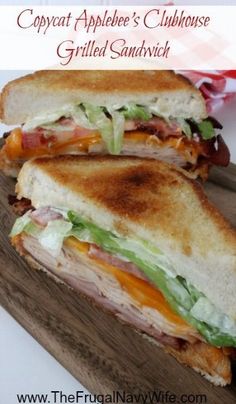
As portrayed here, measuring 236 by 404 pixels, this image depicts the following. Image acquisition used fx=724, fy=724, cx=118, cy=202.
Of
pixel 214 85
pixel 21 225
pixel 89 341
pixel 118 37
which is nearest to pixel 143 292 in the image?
pixel 89 341

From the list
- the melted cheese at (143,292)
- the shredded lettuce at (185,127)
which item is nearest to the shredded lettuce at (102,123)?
the shredded lettuce at (185,127)

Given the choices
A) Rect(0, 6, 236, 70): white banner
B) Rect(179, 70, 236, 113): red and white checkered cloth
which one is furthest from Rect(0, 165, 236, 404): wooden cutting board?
Rect(179, 70, 236, 113): red and white checkered cloth

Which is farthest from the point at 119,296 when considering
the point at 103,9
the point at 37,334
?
the point at 103,9

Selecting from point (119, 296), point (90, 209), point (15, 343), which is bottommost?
point (15, 343)

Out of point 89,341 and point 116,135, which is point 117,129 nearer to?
point 116,135

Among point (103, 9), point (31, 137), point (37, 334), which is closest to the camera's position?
point (37, 334)

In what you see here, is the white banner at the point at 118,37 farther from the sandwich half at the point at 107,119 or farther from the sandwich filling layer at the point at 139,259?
the sandwich filling layer at the point at 139,259

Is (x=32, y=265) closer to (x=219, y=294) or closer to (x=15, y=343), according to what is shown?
(x=15, y=343)
